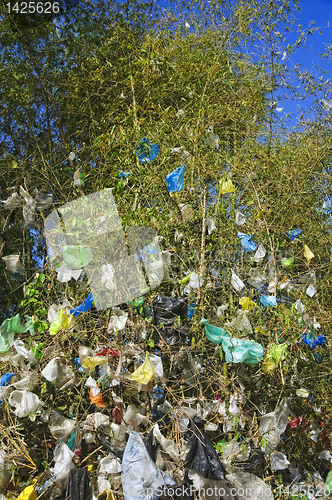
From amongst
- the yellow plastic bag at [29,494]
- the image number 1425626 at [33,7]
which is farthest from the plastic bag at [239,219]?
the image number 1425626 at [33,7]

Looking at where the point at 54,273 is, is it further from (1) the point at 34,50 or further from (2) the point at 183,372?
(1) the point at 34,50

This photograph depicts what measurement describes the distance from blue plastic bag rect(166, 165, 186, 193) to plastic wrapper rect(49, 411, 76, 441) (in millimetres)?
1317

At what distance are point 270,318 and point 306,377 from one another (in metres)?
0.61

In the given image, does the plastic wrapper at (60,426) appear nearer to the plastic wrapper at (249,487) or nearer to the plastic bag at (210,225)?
the plastic wrapper at (249,487)

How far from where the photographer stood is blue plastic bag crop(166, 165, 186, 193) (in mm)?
1723

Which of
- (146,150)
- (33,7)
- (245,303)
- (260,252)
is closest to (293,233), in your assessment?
(260,252)

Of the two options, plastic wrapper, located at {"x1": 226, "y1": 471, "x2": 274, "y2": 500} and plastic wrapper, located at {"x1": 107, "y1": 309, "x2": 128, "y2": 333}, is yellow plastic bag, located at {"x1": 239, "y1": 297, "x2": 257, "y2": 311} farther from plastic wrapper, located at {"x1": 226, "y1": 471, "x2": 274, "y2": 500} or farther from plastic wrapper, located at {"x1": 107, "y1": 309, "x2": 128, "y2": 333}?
plastic wrapper, located at {"x1": 226, "y1": 471, "x2": 274, "y2": 500}

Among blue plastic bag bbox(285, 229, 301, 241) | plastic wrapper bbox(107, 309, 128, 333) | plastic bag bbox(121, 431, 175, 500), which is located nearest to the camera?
plastic bag bbox(121, 431, 175, 500)

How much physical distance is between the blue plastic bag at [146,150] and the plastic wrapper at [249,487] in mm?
1692

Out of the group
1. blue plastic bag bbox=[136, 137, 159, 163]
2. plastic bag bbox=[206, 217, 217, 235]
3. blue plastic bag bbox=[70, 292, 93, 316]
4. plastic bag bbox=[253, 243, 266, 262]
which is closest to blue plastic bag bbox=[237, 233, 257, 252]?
plastic bag bbox=[253, 243, 266, 262]

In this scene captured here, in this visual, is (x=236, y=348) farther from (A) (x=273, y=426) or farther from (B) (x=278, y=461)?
(B) (x=278, y=461)

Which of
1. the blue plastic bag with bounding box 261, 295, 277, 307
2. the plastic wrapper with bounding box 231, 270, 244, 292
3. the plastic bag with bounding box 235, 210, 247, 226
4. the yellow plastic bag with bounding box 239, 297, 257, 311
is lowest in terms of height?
the blue plastic bag with bounding box 261, 295, 277, 307

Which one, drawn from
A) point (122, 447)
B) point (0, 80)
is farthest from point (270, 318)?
point (0, 80)

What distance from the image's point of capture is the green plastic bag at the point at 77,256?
1.68 m
